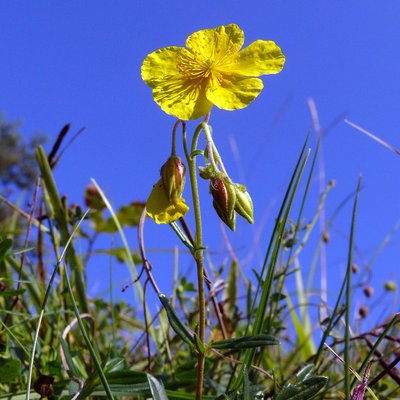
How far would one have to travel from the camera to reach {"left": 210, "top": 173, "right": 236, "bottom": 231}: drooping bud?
76 centimetres

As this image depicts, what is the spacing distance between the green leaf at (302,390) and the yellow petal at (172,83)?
0.40 m

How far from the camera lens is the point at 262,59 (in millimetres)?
844

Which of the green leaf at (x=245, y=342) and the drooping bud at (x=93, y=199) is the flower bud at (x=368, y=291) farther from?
the green leaf at (x=245, y=342)

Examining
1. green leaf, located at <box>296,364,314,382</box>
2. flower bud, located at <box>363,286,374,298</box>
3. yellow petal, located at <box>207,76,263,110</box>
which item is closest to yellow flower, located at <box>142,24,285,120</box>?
yellow petal, located at <box>207,76,263,110</box>

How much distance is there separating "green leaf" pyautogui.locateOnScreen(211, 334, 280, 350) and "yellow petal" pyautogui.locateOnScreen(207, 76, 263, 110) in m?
0.33

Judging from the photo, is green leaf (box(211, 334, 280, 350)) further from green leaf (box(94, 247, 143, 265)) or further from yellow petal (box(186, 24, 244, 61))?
green leaf (box(94, 247, 143, 265))

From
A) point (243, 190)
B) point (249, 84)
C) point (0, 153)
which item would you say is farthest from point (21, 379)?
point (0, 153)

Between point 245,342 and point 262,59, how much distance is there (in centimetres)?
42

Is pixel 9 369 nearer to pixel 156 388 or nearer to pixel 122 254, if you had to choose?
pixel 156 388

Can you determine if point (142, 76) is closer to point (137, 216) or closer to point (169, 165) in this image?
point (169, 165)

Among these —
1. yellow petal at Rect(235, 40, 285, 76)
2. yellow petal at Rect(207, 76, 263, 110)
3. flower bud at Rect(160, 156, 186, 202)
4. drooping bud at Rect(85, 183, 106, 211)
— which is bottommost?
drooping bud at Rect(85, 183, 106, 211)

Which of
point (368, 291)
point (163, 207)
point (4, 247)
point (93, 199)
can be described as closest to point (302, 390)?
point (163, 207)

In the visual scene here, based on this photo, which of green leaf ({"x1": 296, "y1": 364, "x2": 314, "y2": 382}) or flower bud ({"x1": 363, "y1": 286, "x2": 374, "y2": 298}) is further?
flower bud ({"x1": 363, "y1": 286, "x2": 374, "y2": 298})

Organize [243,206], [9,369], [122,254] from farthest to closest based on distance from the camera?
[122,254], [9,369], [243,206]
